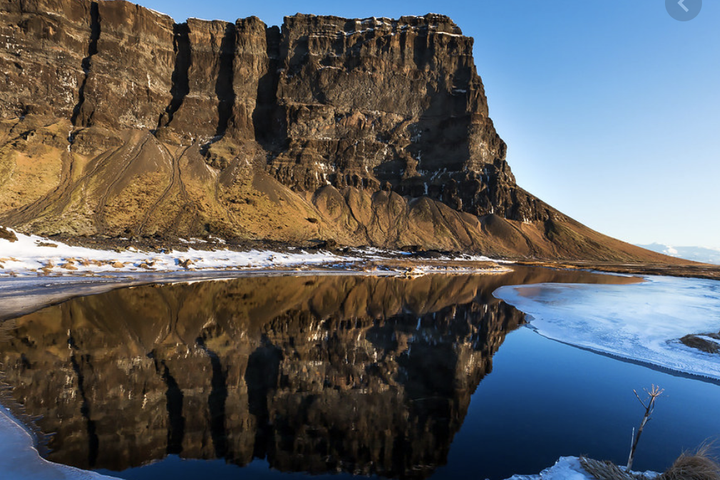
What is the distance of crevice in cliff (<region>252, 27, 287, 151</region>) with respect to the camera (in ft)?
307

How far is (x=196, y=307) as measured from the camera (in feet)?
52.0

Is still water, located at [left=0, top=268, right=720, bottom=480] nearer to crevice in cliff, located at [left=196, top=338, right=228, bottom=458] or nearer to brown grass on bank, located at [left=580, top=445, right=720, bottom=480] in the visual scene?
crevice in cliff, located at [left=196, top=338, right=228, bottom=458]

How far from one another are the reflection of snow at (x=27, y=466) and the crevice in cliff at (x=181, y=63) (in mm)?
99632

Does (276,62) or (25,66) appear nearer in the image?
(25,66)

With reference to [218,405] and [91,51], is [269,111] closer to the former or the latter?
[91,51]

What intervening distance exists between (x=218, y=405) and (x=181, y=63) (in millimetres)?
108643

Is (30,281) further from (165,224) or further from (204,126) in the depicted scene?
(204,126)

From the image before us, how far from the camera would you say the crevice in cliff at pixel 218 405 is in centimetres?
576

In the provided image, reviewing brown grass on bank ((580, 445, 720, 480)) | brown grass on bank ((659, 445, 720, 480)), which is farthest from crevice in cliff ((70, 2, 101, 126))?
brown grass on bank ((659, 445, 720, 480))

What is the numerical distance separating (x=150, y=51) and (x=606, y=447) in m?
110

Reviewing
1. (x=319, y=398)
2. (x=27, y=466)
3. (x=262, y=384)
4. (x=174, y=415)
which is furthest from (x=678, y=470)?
(x=27, y=466)

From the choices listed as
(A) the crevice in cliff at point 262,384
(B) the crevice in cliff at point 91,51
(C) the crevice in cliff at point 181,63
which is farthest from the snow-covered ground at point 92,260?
(C) the crevice in cliff at point 181,63

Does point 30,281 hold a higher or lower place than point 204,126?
lower

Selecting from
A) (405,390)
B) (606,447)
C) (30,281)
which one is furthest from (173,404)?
(30,281)
